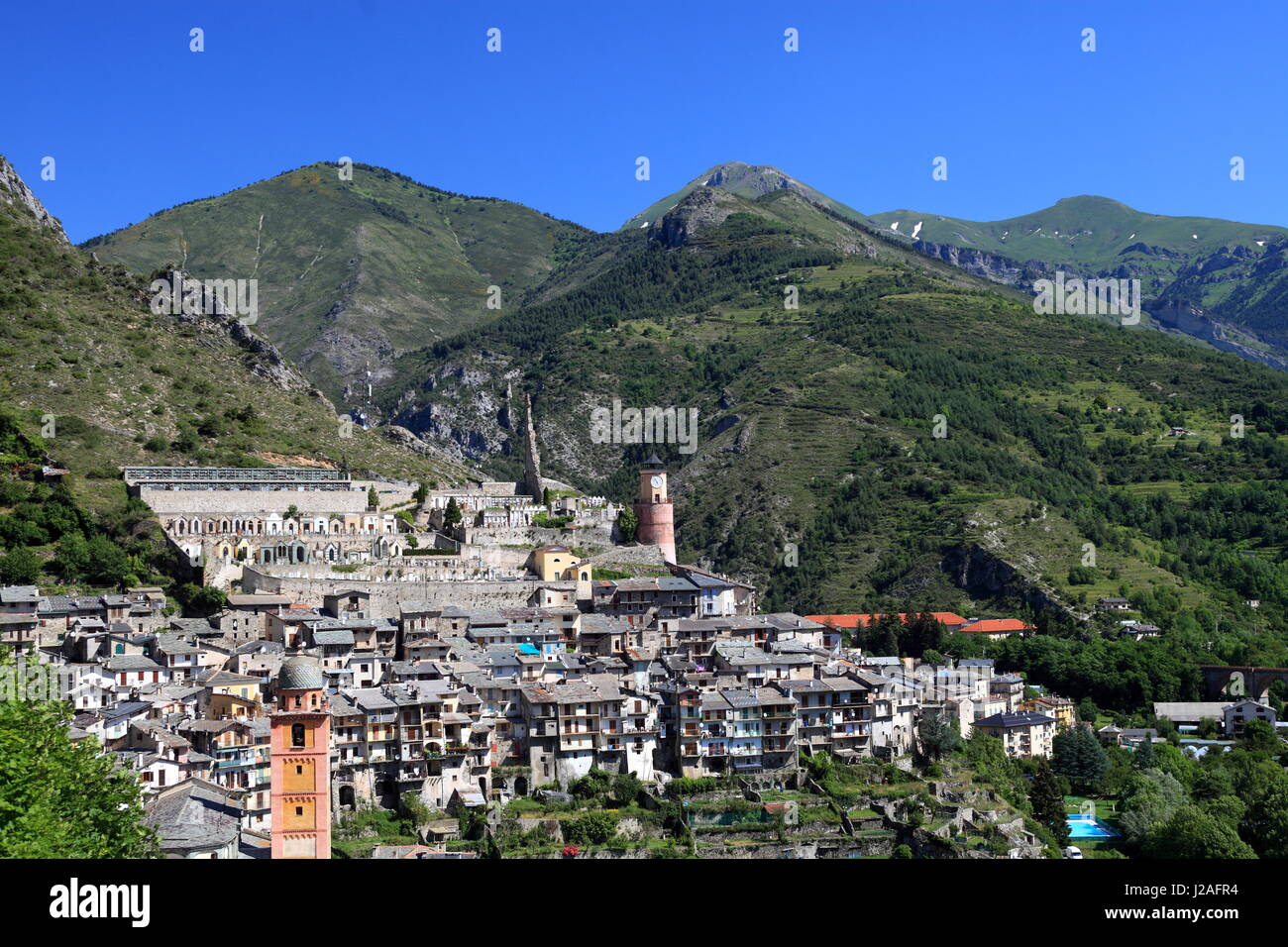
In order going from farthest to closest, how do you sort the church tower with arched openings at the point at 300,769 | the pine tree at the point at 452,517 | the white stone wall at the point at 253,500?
the pine tree at the point at 452,517 → the white stone wall at the point at 253,500 → the church tower with arched openings at the point at 300,769

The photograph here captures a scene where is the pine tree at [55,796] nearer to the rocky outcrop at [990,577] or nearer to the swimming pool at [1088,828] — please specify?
the swimming pool at [1088,828]

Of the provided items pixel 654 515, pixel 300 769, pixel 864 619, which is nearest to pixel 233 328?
pixel 654 515

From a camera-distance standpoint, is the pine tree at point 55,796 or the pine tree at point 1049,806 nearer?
the pine tree at point 55,796

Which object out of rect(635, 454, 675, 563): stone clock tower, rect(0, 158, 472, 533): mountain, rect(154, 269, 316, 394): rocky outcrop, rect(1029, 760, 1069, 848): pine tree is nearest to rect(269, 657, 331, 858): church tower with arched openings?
rect(1029, 760, 1069, 848): pine tree

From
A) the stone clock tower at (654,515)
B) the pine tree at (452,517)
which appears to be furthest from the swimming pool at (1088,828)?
the pine tree at (452,517)

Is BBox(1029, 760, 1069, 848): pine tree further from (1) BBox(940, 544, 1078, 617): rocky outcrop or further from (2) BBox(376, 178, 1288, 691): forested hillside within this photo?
(1) BBox(940, 544, 1078, 617): rocky outcrop
